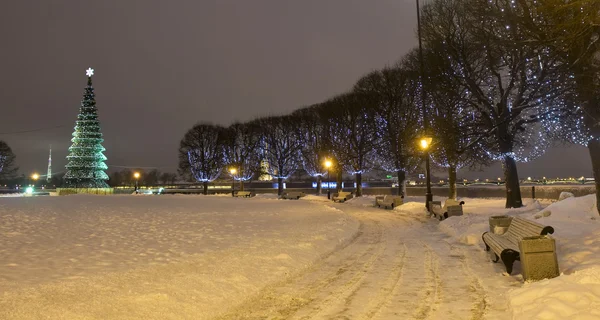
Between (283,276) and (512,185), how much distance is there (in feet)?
56.4

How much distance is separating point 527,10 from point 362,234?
890cm

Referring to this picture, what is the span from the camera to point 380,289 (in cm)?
728

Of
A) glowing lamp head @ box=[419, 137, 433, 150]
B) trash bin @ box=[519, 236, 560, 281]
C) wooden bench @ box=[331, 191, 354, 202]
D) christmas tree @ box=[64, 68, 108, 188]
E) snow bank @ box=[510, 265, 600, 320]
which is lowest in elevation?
snow bank @ box=[510, 265, 600, 320]

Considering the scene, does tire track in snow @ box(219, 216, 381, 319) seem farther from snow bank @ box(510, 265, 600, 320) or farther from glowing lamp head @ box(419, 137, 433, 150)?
glowing lamp head @ box(419, 137, 433, 150)

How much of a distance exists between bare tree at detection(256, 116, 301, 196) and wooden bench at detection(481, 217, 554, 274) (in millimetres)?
46628

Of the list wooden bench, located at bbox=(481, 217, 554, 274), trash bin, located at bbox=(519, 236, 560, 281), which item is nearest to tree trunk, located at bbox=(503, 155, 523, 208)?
wooden bench, located at bbox=(481, 217, 554, 274)

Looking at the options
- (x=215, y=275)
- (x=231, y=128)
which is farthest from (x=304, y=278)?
(x=231, y=128)

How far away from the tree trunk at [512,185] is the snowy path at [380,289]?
1124cm

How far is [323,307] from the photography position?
6293 mm

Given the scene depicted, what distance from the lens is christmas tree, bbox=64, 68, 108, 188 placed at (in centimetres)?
5772

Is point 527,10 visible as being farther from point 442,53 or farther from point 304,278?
point 442,53

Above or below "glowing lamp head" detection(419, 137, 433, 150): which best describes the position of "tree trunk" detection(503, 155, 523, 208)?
below

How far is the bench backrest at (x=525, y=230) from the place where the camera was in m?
8.43

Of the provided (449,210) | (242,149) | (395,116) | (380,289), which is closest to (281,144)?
(242,149)
